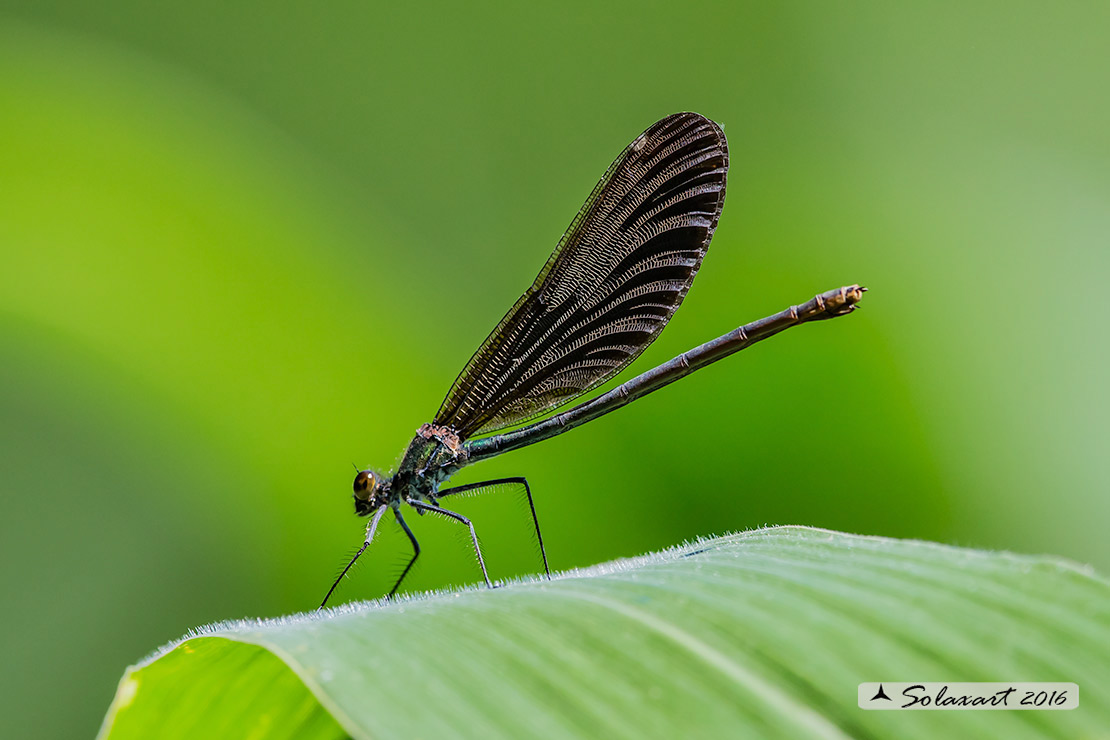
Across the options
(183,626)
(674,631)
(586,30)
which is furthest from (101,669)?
(586,30)

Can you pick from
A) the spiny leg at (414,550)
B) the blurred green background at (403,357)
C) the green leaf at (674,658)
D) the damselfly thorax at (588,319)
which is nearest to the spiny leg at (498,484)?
the damselfly thorax at (588,319)

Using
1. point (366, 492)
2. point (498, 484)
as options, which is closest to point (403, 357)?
point (366, 492)

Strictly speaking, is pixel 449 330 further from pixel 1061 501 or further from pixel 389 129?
pixel 1061 501

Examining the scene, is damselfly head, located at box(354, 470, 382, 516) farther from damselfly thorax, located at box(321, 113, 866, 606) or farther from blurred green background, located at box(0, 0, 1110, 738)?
blurred green background, located at box(0, 0, 1110, 738)

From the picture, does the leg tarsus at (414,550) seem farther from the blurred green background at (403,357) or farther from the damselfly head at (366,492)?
the blurred green background at (403,357)

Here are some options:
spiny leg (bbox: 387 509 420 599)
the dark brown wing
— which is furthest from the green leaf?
the dark brown wing

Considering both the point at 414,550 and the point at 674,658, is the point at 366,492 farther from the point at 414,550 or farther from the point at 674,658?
the point at 674,658

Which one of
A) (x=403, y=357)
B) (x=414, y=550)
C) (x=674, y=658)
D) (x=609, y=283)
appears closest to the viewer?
(x=674, y=658)
